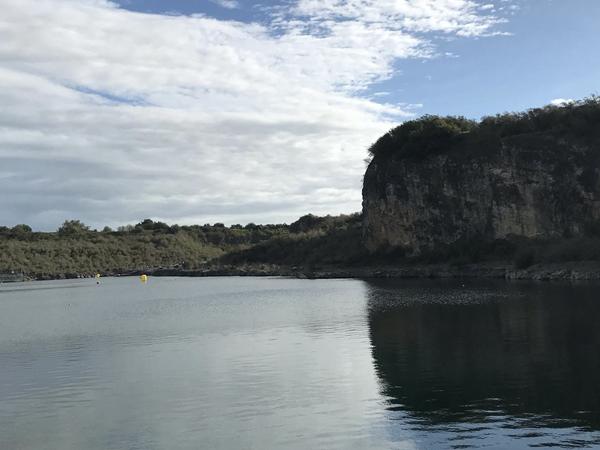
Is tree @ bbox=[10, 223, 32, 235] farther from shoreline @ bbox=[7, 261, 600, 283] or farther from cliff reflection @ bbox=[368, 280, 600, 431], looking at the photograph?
cliff reflection @ bbox=[368, 280, 600, 431]

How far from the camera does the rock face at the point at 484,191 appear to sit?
7662 cm

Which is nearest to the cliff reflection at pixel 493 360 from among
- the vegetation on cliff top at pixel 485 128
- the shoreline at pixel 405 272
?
the shoreline at pixel 405 272

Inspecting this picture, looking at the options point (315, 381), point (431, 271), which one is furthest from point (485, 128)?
point (315, 381)

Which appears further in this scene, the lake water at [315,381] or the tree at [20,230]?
the tree at [20,230]

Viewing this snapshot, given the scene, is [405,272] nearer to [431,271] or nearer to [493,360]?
[431,271]

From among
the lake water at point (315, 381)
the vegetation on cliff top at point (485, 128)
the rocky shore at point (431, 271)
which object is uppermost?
the vegetation on cliff top at point (485, 128)

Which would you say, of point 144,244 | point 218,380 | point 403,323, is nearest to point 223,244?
point 144,244

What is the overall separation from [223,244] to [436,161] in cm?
10935

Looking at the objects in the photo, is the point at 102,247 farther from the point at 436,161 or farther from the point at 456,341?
the point at 456,341

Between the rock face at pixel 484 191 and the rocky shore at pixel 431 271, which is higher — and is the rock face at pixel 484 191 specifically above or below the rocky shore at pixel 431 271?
above

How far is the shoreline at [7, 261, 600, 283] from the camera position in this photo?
63.2m

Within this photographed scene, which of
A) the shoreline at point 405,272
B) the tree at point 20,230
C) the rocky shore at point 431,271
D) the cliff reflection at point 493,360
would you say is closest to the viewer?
the cliff reflection at point 493,360

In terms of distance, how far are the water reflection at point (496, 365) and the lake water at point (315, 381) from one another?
0.06m

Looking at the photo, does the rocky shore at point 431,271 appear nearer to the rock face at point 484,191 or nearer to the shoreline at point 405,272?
the shoreline at point 405,272
